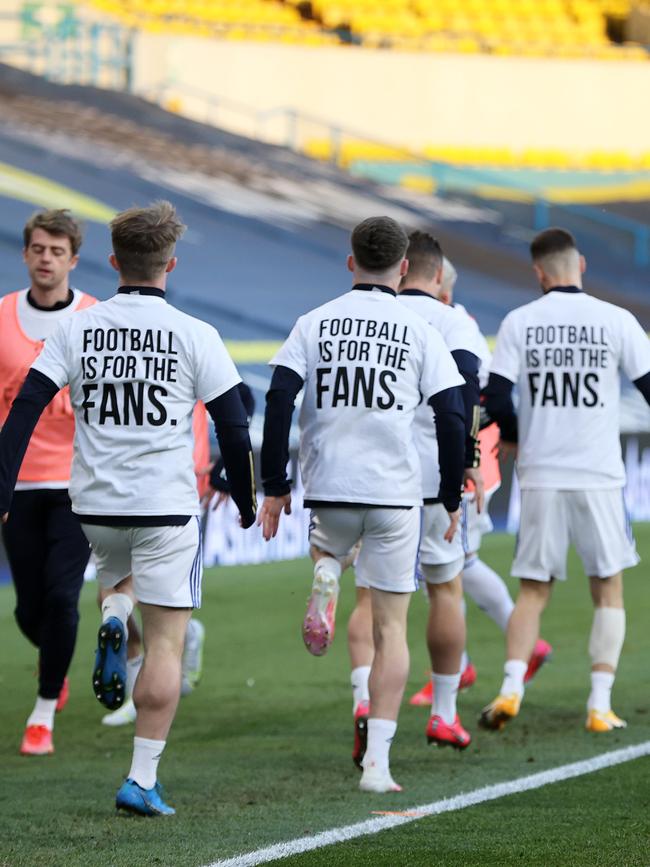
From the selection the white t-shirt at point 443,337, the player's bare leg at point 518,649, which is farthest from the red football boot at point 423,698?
the white t-shirt at point 443,337

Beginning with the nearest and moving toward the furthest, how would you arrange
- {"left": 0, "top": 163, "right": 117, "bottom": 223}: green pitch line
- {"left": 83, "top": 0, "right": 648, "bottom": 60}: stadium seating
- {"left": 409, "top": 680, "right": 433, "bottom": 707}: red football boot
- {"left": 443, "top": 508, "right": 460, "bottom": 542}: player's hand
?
{"left": 443, "top": 508, "right": 460, "bottom": 542}: player's hand → {"left": 409, "top": 680, "right": 433, "bottom": 707}: red football boot → {"left": 0, "top": 163, "right": 117, "bottom": 223}: green pitch line → {"left": 83, "top": 0, "right": 648, "bottom": 60}: stadium seating

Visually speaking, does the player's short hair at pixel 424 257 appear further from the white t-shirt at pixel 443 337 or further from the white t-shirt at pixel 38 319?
the white t-shirt at pixel 38 319

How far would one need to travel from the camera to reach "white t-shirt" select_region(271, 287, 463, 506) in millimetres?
5148

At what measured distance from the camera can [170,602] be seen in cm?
469

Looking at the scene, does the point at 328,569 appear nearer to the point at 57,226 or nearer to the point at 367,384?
the point at 367,384

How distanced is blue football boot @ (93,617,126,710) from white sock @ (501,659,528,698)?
2.14 metres

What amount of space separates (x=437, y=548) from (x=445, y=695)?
55cm

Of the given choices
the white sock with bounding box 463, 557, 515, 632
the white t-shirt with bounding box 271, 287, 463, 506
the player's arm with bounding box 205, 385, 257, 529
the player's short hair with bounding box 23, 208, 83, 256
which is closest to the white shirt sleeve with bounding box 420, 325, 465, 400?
the white t-shirt with bounding box 271, 287, 463, 506

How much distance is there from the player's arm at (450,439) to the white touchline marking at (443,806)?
3.07ft

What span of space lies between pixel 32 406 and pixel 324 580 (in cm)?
116

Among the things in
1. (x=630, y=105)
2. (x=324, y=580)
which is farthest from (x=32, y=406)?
(x=630, y=105)

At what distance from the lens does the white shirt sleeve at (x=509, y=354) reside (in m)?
6.49

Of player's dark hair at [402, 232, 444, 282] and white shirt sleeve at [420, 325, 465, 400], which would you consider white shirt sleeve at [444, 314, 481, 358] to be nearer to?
player's dark hair at [402, 232, 444, 282]

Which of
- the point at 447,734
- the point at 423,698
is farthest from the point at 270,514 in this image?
the point at 423,698
